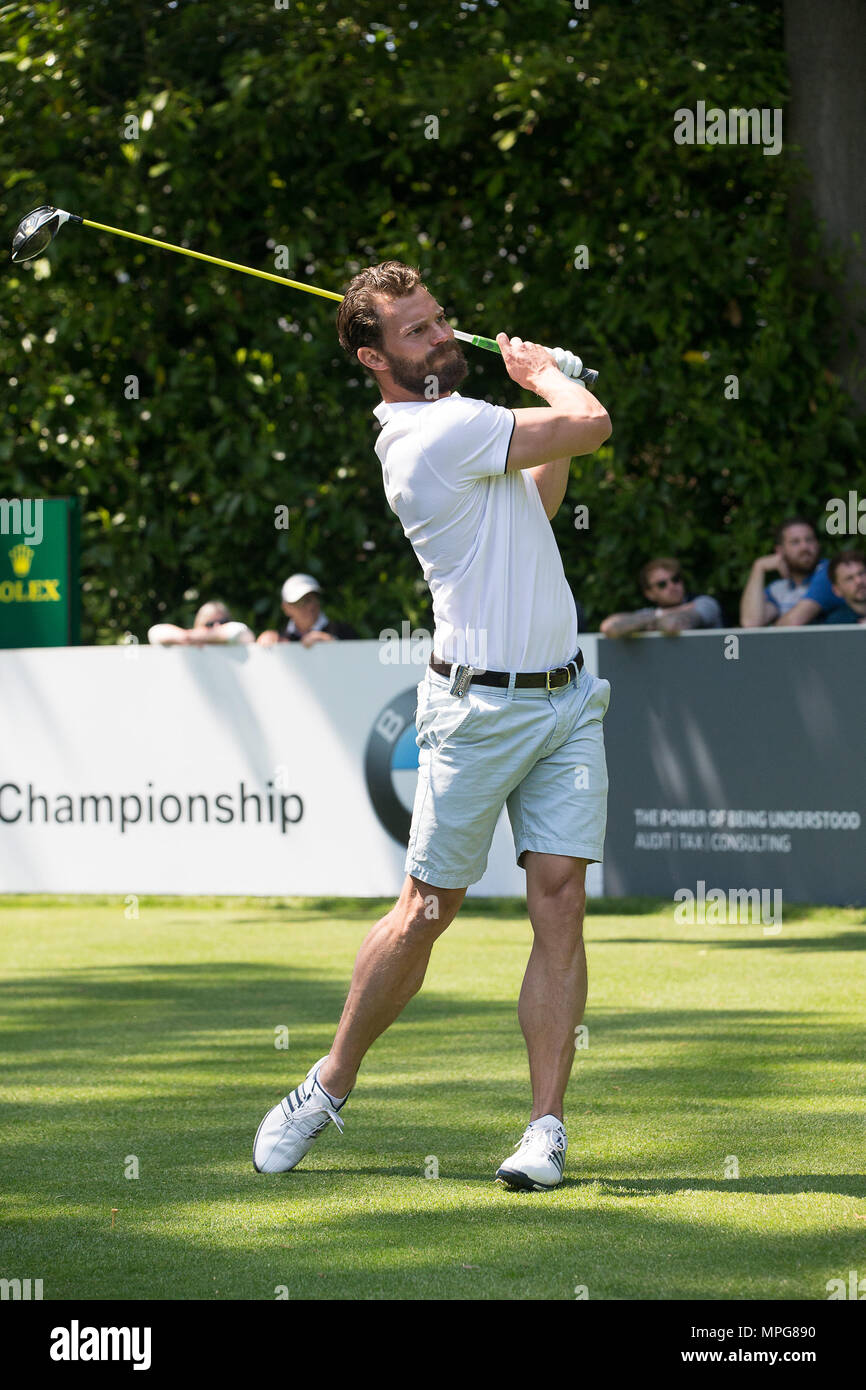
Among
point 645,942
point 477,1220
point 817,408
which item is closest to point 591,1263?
point 477,1220

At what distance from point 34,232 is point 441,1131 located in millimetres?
3013

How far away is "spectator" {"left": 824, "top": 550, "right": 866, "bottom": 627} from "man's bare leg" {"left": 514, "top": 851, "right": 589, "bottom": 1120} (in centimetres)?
590

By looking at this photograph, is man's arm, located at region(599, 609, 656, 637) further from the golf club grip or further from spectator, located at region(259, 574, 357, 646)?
the golf club grip

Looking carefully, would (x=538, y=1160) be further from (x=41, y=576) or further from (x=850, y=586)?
(x=41, y=576)

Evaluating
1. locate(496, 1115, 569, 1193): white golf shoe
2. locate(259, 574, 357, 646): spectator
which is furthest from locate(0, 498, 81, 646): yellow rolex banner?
locate(496, 1115, 569, 1193): white golf shoe

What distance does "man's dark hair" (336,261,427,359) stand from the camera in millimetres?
4535

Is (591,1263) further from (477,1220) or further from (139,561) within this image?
(139,561)

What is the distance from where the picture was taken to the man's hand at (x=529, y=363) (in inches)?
175

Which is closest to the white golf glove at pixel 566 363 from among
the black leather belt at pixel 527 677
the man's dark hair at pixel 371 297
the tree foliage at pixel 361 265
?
the man's dark hair at pixel 371 297

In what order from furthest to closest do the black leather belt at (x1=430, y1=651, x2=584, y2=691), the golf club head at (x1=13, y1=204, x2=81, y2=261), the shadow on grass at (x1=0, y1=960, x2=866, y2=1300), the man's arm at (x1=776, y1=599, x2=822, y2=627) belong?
the man's arm at (x1=776, y1=599, x2=822, y2=627) < the golf club head at (x1=13, y1=204, x2=81, y2=261) < the black leather belt at (x1=430, y1=651, x2=584, y2=691) < the shadow on grass at (x1=0, y1=960, x2=866, y2=1300)

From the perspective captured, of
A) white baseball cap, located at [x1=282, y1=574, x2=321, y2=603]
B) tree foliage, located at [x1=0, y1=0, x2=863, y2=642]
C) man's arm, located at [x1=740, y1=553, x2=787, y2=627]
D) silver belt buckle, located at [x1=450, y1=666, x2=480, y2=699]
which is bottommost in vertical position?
silver belt buckle, located at [x1=450, y1=666, x2=480, y2=699]

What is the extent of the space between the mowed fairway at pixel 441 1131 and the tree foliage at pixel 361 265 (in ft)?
17.6

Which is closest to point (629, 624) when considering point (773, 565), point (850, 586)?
point (850, 586)

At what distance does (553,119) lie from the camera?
13641 mm
